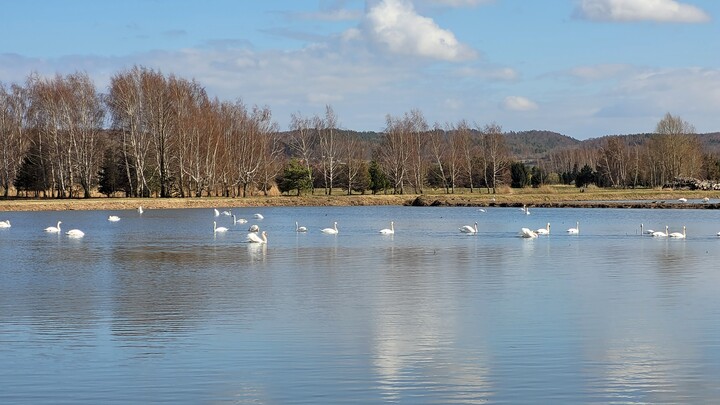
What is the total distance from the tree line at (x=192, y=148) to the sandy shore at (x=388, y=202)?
454 centimetres

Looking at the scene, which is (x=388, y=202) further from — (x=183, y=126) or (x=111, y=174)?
(x=111, y=174)

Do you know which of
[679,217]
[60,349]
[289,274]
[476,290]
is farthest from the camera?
[679,217]

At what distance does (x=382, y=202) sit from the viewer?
74.6 meters

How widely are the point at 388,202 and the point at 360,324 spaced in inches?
2349

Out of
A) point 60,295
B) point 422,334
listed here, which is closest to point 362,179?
point 60,295

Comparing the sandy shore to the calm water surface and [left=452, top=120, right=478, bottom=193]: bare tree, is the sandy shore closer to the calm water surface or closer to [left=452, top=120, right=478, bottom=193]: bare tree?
[left=452, top=120, right=478, bottom=193]: bare tree

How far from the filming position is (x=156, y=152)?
73.6 meters

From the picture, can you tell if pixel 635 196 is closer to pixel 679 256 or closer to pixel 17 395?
pixel 679 256

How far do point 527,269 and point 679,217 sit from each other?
32203 millimetres

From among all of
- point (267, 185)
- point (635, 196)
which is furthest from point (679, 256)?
point (267, 185)

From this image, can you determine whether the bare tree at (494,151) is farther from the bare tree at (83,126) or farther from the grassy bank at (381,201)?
the bare tree at (83,126)

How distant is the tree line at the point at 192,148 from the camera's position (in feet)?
230

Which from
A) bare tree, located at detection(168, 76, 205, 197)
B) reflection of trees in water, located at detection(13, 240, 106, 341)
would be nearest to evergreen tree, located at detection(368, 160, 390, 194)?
bare tree, located at detection(168, 76, 205, 197)

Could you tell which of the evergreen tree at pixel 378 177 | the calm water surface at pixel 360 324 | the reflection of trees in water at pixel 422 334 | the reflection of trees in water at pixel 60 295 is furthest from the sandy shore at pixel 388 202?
the reflection of trees in water at pixel 422 334
